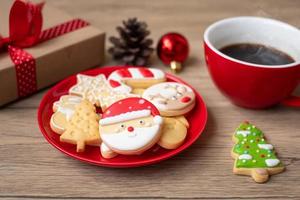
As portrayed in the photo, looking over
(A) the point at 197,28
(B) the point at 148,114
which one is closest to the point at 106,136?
(B) the point at 148,114

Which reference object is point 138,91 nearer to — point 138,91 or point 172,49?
point 138,91

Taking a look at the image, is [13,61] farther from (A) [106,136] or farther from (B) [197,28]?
(B) [197,28]

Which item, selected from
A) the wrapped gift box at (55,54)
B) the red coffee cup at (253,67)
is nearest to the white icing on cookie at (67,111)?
the wrapped gift box at (55,54)

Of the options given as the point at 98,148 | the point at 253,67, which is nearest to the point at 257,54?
the point at 253,67

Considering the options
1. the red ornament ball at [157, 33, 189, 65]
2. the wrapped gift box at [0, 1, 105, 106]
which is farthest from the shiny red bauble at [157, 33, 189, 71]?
the wrapped gift box at [0, 1, 105, 106]

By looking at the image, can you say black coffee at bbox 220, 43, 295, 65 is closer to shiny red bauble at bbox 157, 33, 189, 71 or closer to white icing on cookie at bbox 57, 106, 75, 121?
shiny red bauble at bbox 157, 33, 189, 71

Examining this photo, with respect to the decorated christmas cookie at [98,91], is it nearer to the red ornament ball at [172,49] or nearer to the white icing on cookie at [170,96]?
the white icing on cookie at [170,96]
